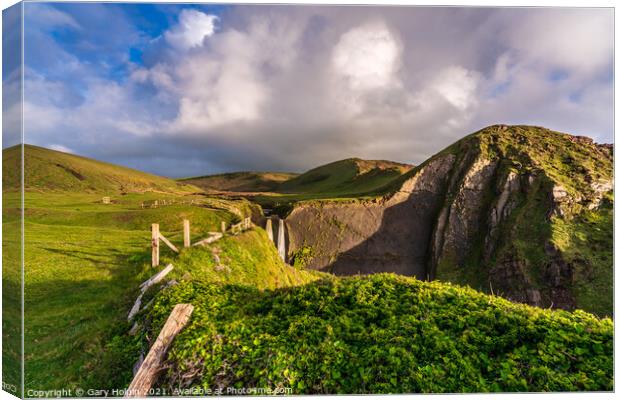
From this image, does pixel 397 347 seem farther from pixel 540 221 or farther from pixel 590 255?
pixel 540 221

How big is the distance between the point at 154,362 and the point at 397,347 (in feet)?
14.1

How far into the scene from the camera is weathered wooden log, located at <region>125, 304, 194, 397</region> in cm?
496

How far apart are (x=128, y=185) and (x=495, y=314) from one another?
23.3 m

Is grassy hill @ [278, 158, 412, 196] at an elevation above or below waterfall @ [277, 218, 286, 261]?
above

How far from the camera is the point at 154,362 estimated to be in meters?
5.01

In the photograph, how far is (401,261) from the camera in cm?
2680

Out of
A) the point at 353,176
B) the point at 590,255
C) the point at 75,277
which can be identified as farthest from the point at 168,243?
the point at 353,176

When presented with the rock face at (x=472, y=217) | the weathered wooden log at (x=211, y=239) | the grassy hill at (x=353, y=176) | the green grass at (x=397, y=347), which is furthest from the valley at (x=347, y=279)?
the grassy hill at (x=353, y=176)

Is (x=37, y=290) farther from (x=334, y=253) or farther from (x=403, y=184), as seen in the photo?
(x=403, y=184)

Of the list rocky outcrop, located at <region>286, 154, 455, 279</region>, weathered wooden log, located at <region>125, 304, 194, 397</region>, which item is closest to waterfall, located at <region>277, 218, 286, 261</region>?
rocky outcrop, located at <region>286, 154, 455, 279</region>

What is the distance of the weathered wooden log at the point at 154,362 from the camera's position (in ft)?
16.3

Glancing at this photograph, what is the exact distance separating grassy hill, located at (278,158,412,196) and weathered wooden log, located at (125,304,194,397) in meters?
26.9

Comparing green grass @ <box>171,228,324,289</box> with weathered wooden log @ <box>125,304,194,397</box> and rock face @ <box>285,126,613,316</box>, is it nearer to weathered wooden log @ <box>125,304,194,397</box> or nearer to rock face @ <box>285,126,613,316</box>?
weathered wooden log @ <box>125,304,194,397</box>

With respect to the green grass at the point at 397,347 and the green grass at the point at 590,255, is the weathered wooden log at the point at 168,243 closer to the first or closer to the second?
the green grass at the point at 397,347
